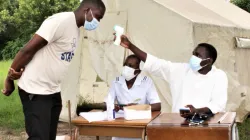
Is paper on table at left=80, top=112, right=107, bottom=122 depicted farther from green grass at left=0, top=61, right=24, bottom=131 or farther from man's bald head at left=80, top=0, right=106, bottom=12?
green grass at left=0, top=61, right=24, bottom=131

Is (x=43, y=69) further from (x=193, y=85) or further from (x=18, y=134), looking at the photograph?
(x=18, y=134)

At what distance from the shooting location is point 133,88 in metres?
4.59

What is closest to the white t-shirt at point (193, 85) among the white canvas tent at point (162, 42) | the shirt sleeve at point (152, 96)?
the shirt sleeve at point (152, 96)

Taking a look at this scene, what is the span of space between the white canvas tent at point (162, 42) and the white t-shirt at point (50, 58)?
145 inches

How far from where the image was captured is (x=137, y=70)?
14.9ft

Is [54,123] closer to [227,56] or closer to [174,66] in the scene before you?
[174,66]

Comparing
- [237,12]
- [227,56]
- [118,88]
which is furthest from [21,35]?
[118,88]

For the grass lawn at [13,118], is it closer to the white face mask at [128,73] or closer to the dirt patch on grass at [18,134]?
the dirt patch on grass at [18,134]

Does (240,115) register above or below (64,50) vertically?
below

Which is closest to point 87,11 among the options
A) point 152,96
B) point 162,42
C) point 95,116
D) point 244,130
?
point 95,116

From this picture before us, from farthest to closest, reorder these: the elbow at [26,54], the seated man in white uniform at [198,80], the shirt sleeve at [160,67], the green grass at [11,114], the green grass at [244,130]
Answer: the green grass at [11,114] → the green grass at [244,130] → the shirt sleeve at [160,67] → the seated man in white uniform at [198,80] → the elbow at [26,54]

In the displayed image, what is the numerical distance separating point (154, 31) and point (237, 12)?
322 cm

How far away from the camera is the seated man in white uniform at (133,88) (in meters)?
4.54

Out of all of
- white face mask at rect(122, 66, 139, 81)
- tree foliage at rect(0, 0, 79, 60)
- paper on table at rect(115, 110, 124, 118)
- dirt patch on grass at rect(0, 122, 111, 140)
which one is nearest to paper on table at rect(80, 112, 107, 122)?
paper on table at rect(115, 110, 124, 118)
